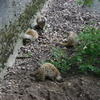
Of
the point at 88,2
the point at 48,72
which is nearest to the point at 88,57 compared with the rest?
the point at 48,72

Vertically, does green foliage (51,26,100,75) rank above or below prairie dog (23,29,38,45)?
below

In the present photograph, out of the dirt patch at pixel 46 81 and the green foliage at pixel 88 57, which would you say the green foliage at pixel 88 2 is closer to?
the dirt patch at pixel 46 81

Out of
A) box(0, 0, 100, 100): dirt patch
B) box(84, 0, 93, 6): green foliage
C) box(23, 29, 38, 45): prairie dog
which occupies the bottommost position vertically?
box(0, 0, 100, 100): dirt patch

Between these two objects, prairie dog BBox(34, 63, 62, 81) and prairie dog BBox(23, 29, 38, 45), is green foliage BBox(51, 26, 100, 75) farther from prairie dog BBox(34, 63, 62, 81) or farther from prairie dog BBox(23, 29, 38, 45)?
prairie dog BBox(23, 29, 38, 45)

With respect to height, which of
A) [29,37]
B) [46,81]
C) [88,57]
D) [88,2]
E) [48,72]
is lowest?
[46,81]

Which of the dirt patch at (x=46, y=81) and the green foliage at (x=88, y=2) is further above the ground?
the green foliage at (x=88, y=2)

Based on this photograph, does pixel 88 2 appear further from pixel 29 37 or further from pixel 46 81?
pixel 46 81

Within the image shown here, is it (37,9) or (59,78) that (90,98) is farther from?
(37,9)

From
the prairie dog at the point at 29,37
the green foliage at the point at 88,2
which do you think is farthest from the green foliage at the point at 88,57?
the green foliage at the point at 88,2

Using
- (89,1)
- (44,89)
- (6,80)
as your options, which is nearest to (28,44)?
(6,80)

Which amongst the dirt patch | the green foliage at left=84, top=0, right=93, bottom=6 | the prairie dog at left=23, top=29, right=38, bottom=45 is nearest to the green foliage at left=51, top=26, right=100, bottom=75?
the dirt patch

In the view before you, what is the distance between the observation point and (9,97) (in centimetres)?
284

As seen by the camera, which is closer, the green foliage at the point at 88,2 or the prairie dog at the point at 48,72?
the prairie dog at the point at 48,72

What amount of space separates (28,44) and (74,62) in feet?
5.84
